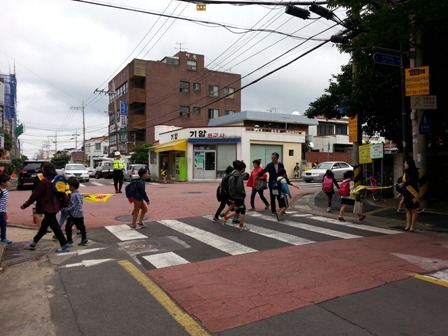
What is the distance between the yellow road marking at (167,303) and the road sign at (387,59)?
847cm

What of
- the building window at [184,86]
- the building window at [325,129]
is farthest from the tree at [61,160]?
the building window at [325,129]

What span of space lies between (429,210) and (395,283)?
24.6ft

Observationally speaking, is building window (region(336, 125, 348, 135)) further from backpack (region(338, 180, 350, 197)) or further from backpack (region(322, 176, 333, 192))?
backpack (region(338, 180, 350, 197))

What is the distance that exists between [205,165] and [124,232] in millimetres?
22327

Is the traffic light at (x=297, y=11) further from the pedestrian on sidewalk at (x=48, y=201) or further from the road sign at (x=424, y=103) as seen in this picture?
the pedestrian on sidewalk at (x=48, y=201)

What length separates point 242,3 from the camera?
34.7 feet

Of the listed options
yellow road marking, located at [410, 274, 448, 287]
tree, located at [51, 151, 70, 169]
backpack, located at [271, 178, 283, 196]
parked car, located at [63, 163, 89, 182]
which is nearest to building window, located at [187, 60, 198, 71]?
parked car, located at [63, 163, 89, 182]

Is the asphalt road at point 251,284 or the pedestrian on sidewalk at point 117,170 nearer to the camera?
the asphalt road at point 251,284

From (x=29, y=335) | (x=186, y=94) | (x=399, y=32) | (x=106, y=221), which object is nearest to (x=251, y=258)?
(x=29, y=335)

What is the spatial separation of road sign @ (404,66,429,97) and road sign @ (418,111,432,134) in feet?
3.20

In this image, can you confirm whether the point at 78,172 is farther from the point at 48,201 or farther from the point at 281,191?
the point at 48,201

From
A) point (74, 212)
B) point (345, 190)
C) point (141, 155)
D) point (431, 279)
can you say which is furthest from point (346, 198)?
point (141, 155)

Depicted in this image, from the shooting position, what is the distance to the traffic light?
11.4 m

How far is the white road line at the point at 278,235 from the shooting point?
768 centimetres
